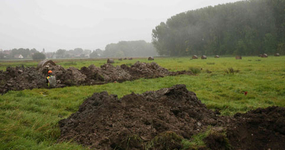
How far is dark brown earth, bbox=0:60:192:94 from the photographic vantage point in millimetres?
10695

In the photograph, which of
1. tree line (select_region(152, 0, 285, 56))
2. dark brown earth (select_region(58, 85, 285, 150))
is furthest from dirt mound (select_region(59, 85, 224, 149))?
tree line (select_region(152, 0, 285, 56))

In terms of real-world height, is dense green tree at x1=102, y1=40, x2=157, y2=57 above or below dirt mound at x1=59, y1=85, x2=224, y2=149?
above

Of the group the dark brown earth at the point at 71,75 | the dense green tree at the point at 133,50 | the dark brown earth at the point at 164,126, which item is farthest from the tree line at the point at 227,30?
the dense green tree at the point at 133,50

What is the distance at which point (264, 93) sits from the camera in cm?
866

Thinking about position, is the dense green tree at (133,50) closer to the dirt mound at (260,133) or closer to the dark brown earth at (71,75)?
the dark brown earth at (71,75)

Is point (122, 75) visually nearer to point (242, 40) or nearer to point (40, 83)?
point (40, 83)

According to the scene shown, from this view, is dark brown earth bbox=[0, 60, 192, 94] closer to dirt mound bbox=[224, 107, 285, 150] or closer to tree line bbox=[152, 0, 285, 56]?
dirt mound bbox=[224, 107, 285, 150]

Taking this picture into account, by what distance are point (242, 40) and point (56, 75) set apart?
58441 mm

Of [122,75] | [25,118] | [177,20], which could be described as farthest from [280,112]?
[177,20]

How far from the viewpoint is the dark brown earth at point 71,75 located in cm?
1070

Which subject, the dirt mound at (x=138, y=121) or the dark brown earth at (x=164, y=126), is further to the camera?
the dirt mound at (x=138, y=121)

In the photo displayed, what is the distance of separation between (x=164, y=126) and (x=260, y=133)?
1.90 meters

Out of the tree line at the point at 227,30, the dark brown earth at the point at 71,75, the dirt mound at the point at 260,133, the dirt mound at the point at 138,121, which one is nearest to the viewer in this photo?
the dirt mound at the point at 260,133

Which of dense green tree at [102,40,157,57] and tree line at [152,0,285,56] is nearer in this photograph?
tree line at [152,0,285,56]
